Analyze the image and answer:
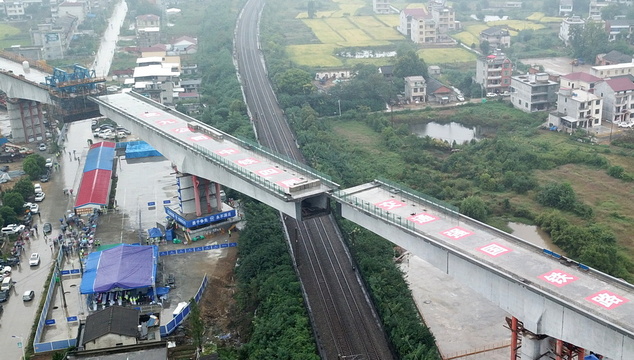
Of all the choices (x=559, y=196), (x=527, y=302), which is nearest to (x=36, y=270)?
(x=527, y=302)

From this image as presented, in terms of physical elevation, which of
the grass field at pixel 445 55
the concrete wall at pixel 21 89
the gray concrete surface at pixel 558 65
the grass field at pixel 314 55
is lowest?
the gray concrete surface at pixel 558 65

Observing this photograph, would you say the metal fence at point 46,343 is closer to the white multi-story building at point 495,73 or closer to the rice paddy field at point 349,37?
the white multi-story building at point 495,73

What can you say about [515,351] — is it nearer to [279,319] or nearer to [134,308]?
[279,319]

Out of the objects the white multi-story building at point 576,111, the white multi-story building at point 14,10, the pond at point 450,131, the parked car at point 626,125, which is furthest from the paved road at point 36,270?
the white multi-story building at point 14,10

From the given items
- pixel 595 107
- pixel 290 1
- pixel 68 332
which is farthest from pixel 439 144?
pixel 290 1

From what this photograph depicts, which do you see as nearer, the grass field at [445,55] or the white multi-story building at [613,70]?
the white multi-story building at [613,70]

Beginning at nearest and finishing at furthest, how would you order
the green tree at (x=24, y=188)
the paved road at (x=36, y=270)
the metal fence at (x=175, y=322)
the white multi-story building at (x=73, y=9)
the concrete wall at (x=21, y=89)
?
the metal fence at (x=175, y=322), the paved road at (x=36, y=270), the green tree at (x=24, y=188), the concrete wall at (x=21, y=89), the white multi-story building at (x=73, y=9)
